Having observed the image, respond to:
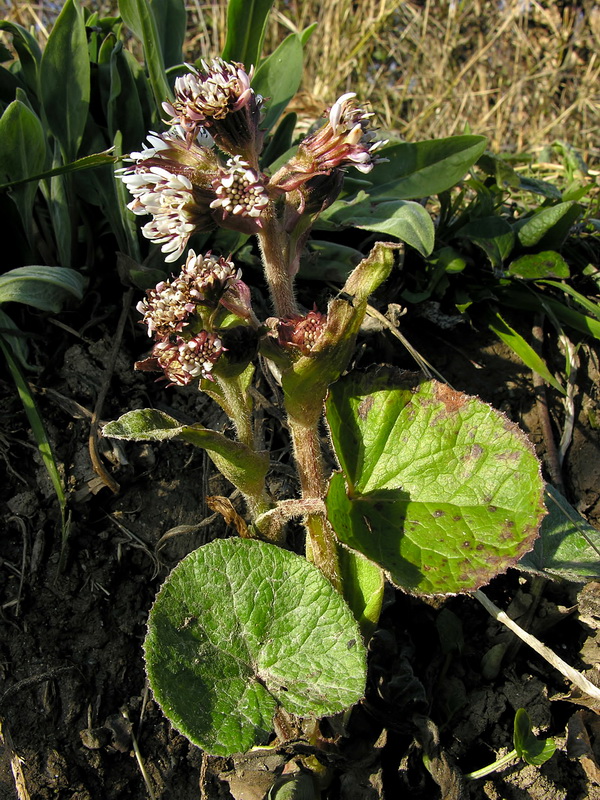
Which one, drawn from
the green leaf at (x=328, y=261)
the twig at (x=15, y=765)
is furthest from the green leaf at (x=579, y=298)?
the twig at (x=15, y=765)

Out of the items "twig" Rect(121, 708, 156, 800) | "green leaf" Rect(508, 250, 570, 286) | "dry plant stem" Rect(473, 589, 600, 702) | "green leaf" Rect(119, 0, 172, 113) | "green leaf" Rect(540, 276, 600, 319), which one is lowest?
"twig" Rect(121, 708, 156, 800)

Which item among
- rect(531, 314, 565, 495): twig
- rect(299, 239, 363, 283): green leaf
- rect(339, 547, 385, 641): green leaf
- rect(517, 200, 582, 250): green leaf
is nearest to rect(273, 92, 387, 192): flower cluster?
rect(299, 239, 363, 283): green leaf

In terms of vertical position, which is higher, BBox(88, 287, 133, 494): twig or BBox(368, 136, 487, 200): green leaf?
BBox(368, 136, 487, 200): green leaf

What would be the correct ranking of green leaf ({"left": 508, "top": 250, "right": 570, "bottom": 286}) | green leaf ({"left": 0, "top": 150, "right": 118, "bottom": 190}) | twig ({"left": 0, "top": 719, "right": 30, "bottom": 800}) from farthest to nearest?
green leaf ({"left": 508, "top": 250, "right": 570, "bottom": 286}) < green leaf ({"left": 0, "top": 150, "right": 118, "bottom": 190}) < twig ({"left": 0, "top": 719, "right": 30, "bottom": 800})

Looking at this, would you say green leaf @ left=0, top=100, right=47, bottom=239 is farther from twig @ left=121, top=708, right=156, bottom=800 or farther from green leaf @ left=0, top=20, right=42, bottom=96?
twig @ left=121, top=708, right=156, bottom=800

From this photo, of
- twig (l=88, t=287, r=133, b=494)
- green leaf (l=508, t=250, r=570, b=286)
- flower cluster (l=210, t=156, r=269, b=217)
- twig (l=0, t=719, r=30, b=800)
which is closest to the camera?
flower cluster (l=210, t=156, r=269, b=217)

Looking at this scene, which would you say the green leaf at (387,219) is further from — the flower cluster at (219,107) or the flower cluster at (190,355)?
the flower cluster at (190,355)

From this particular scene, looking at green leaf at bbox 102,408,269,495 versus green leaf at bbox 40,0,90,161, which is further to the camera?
green leaf at bbox 40,0,90,161
